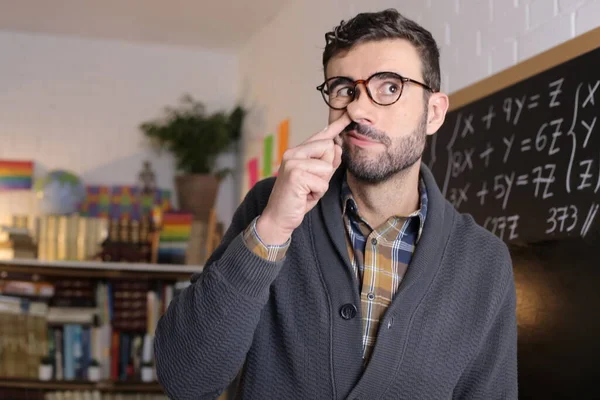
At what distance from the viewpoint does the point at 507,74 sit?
2.29m

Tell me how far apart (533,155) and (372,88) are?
88 centimetres

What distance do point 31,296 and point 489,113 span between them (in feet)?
9.82

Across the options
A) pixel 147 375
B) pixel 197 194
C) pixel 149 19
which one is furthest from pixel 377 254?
pixel 149 19

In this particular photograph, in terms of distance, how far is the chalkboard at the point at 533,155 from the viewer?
1.88m

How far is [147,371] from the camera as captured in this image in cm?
440

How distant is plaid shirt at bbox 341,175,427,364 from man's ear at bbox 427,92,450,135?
0.48ft

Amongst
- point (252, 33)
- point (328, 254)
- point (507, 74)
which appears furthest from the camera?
point (252, 33)

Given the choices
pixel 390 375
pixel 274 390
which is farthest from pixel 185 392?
pixel 390 375

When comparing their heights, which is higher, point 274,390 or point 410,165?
point 410,165

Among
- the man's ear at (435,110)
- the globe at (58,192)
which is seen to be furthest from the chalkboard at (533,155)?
the globe at (58,192)

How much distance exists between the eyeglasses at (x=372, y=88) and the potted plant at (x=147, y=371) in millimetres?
3315

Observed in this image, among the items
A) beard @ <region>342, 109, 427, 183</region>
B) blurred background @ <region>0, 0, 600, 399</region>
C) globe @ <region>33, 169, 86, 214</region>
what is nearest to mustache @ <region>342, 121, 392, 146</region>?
beard @ <region>342, 109, 427, 183</region>

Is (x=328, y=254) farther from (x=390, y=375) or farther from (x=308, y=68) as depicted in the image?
(x=308, y=68)

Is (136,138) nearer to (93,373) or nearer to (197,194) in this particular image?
(197,194)
